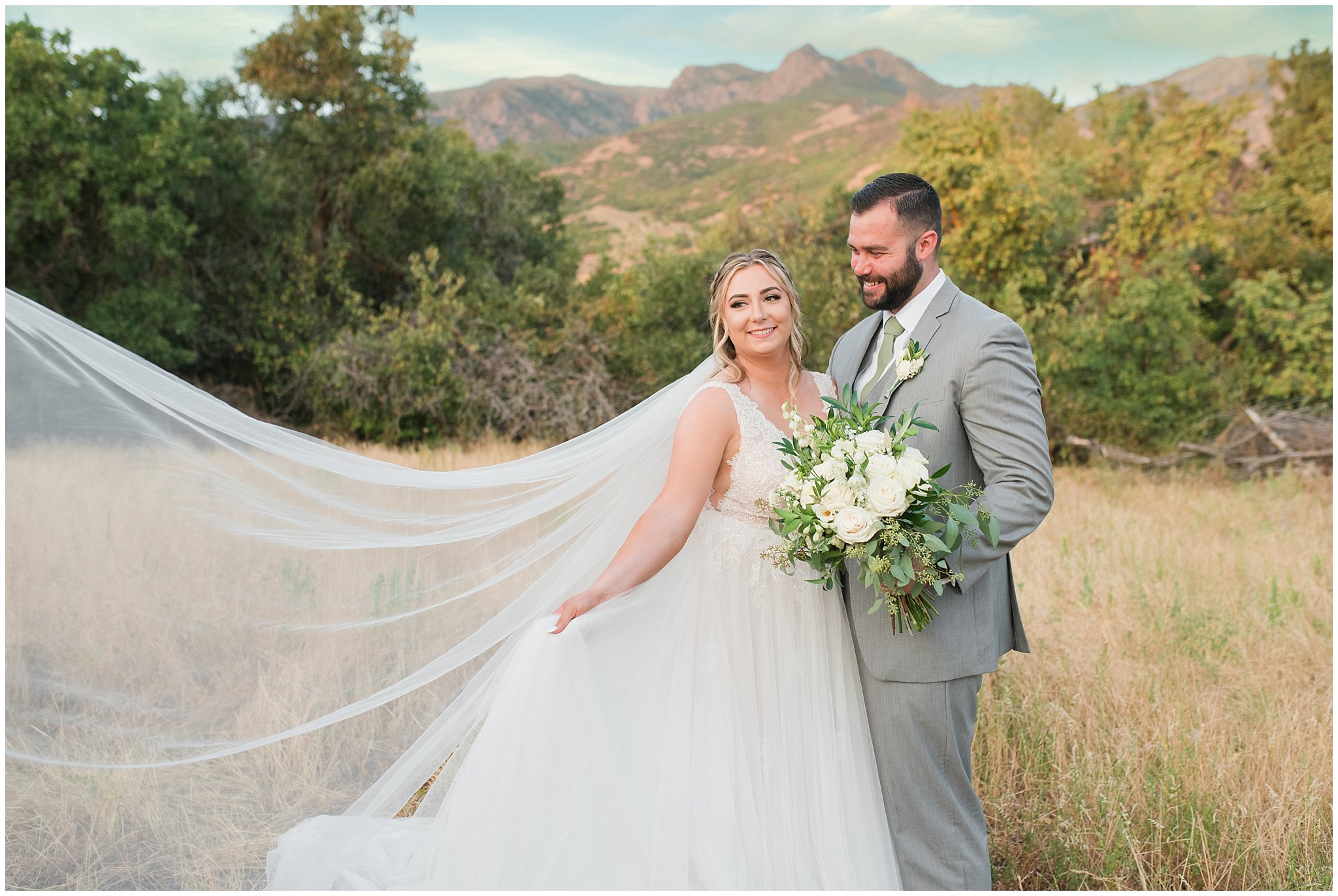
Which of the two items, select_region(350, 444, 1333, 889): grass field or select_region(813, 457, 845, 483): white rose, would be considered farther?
select_region(350, 444, 1333, 889): grass field

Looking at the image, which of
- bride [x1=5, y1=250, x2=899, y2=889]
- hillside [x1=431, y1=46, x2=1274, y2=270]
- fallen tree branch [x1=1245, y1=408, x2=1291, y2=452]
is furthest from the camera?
hillside [x1=431, y1=46, x2=1274, y2=270]

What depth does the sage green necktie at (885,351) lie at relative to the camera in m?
2.93

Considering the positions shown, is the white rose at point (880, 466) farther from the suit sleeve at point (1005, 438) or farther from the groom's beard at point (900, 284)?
the groom's beard at point (900, 284)

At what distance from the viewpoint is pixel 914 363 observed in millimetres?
2748

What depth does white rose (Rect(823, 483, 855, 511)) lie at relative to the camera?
7.72 ft

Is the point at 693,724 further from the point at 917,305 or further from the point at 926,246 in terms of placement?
the point at 926,246

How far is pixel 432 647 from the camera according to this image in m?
3.47

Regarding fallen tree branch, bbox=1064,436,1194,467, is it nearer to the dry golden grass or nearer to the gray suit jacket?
the dry golden grass

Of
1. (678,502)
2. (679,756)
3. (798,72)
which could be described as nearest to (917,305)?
(678,502)

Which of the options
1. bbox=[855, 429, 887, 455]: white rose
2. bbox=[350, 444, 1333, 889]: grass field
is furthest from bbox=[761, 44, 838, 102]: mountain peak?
bbox=[855, 429, 887, 455]: white rose

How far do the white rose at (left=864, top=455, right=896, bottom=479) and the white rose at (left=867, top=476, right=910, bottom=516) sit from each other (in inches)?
0.8

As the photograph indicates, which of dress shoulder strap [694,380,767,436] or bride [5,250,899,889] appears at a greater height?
dress shoulder strap [694,380,767,436]

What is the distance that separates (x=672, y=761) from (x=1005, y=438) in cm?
143

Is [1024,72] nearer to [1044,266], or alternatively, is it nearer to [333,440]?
[1044,266]
